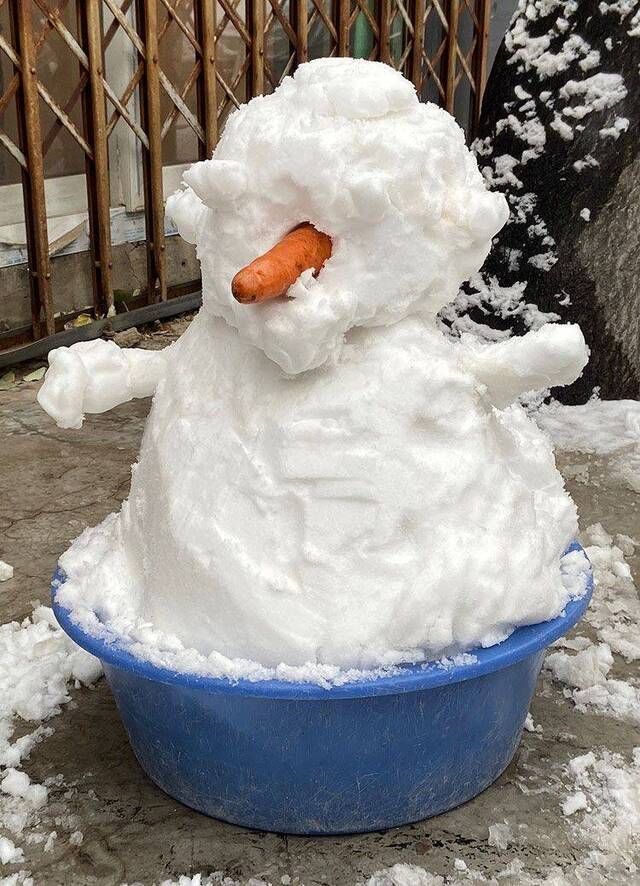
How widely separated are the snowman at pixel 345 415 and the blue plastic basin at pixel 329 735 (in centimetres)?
6

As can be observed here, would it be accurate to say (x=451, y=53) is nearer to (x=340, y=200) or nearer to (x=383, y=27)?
(x=383, y=27)

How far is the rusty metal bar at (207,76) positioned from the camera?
175 inches

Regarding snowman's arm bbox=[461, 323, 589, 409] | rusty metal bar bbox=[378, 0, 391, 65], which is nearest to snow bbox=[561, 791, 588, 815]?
snowman's arm bbox=[461, 323, 589, 409]

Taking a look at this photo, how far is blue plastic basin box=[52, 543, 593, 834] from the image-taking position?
147 cm

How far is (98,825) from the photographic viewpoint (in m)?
1.65

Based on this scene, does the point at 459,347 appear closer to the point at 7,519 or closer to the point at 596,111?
the point at 7,519

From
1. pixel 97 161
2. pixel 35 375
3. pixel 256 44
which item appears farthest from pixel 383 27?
pixel 35 375

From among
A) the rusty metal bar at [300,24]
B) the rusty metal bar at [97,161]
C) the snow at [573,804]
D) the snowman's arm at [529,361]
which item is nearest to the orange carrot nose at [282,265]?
the snowman's arm at [529,361]

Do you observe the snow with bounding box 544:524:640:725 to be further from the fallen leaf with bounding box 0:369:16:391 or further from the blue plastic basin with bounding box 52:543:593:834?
the fallen leaf with bounding box 0:369:16:391

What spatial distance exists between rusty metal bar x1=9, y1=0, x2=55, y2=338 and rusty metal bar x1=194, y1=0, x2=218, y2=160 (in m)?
0.89

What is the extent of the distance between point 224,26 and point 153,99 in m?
0.58

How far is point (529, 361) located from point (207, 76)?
3482 millimetres

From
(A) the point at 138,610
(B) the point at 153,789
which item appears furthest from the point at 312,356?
(B) the point at 153,789

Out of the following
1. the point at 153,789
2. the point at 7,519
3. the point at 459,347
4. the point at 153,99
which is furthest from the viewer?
the point at 153,99
